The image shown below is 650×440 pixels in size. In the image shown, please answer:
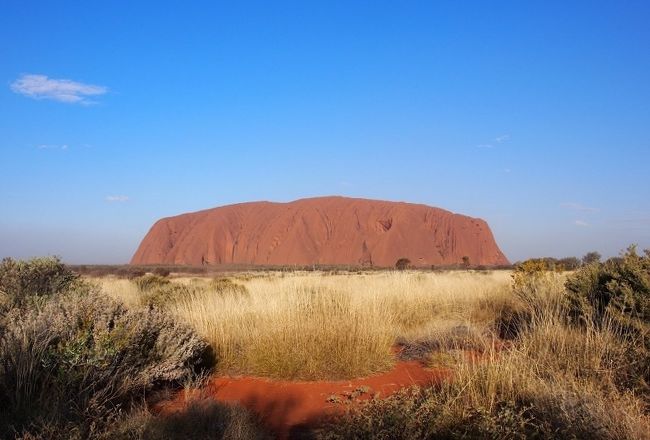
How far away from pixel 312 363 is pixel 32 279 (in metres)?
5.56

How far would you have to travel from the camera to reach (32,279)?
8.77m

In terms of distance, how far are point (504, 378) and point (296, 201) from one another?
90.7 m

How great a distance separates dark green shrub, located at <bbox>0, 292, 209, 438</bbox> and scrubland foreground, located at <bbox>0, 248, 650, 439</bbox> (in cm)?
2

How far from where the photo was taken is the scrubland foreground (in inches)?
150

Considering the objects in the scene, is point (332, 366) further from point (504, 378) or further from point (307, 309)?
point (504, 378)

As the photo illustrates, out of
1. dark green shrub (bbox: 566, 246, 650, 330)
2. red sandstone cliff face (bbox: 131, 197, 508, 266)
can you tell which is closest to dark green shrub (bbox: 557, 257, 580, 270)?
dark green shrub (bbox: 566, 246, 650, 330)

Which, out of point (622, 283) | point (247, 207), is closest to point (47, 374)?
Result: point (622, 283)

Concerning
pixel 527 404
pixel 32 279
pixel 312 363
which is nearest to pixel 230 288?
pixel 32 279

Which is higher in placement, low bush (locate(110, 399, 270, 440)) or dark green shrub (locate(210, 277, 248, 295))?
dark green shrub (locate(210, 277, 248, 295))

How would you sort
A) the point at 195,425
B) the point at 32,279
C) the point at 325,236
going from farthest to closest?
the point at 325,236 < the point at 32,279 < the point at 195,425

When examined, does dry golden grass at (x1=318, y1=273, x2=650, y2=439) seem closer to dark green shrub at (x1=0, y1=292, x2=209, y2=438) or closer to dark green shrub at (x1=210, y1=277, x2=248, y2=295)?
dark green shrub at (x1=0, y1=292, x2=209, y2=438)

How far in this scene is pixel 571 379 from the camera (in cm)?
450

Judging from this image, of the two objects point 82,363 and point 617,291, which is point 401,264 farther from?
point 82,363

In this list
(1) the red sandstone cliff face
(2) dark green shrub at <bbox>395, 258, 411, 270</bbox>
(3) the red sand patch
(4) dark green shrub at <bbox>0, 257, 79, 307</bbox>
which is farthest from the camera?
(1) the red sandstone cliff face
